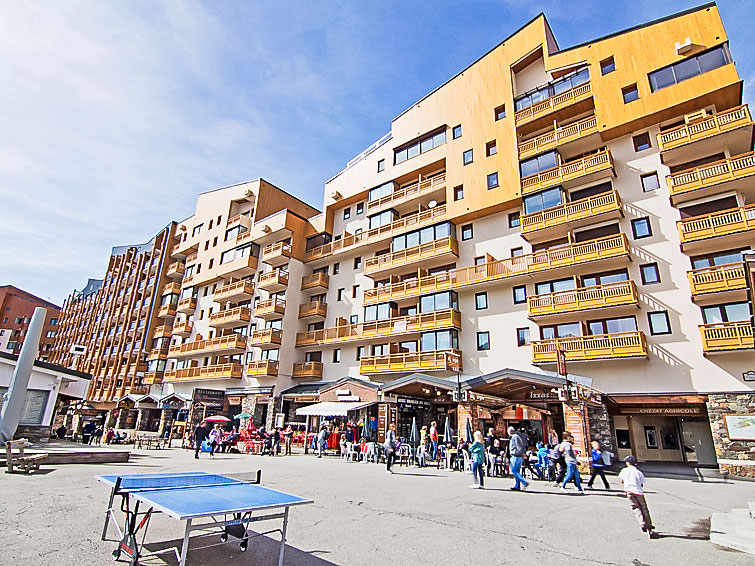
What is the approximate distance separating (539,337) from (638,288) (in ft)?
18.8

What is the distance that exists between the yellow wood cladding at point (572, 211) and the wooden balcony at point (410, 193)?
7.81 meters

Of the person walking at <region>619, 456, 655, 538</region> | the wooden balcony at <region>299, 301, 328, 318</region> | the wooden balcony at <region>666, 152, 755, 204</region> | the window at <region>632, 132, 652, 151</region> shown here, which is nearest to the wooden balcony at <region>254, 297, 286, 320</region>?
the wooden balcony at <region>299, 301, 328, 318</region>

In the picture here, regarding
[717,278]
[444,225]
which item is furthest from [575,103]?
[717,278]

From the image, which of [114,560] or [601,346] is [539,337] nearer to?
[601,346]

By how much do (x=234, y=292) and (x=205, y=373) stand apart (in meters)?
7.95

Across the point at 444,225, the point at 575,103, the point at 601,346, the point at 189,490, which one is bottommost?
the point at 189,490

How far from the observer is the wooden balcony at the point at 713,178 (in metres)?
20.3

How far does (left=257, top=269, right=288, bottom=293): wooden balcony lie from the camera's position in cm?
3709

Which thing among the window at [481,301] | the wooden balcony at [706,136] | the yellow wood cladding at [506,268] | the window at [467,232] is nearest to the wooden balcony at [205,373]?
the yellow wood cladding at [506,268]

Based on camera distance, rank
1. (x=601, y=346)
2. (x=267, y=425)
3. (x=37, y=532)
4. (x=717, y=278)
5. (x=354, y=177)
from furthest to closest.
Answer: (x=354, y=177) < (x=267, y=425) < (x=601, y=346) < (x=717, y=278) < (x=37, y=532)

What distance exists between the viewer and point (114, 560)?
546cm

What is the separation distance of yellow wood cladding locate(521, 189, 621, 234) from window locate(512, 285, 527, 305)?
3468 mm

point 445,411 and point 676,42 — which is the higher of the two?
point 676,42

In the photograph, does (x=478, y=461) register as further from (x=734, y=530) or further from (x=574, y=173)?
(x=574, y=173)
